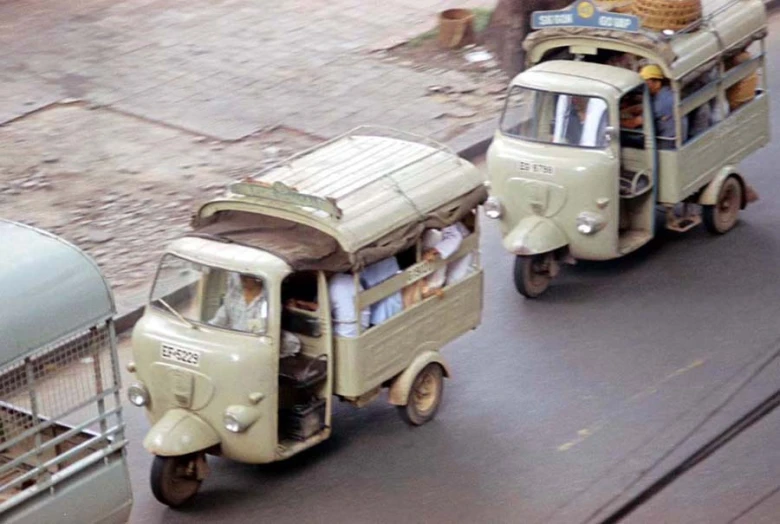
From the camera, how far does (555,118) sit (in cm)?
1160

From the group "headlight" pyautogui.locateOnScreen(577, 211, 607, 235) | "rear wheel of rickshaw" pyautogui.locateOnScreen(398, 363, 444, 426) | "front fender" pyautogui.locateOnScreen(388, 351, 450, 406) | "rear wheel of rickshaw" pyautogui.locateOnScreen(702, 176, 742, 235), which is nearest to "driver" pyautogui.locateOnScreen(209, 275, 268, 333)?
"front fender" pyautogui.locateOnScreen(388, 351, 450, 406)

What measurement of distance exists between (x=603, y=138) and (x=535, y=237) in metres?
0.92

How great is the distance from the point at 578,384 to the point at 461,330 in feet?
3.21

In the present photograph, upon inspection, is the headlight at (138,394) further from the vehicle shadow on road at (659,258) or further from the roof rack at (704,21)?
the roof rack at (704,21)

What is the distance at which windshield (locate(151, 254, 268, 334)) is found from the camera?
881cm

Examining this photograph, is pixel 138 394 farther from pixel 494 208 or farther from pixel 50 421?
pixel 494 208

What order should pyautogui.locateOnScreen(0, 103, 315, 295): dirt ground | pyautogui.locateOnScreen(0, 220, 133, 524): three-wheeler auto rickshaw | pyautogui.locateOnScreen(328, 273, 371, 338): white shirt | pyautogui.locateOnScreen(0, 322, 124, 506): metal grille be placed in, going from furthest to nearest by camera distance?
pyautogui.locateOnScreen(0, 103, 315, 295): dirt ground < pyautogui.locateOnScreen(328, 273, 371, 338): white shirt < pyautogui.locateOnScreen(0, 322, 124, 506): metal grille < pyautogui.locateOnScreen(0, 220, 133, 524): three-wheeler auto rickshaw

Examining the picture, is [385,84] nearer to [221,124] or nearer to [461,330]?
[221,124]

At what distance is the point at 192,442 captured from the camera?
338 inches

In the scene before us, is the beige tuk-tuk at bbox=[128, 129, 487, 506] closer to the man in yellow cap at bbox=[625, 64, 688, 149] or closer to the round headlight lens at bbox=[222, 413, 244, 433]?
the round headlight lens at bbox=[222, 413, 244, 433]

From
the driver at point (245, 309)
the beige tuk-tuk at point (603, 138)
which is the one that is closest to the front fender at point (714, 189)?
the beige tuk-tuk at point (603, 138)

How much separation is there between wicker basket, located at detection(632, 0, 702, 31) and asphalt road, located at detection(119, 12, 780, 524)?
1886 mm

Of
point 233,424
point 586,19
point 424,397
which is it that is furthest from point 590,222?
point 233,424

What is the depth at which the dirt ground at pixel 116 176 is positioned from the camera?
12594 mm
